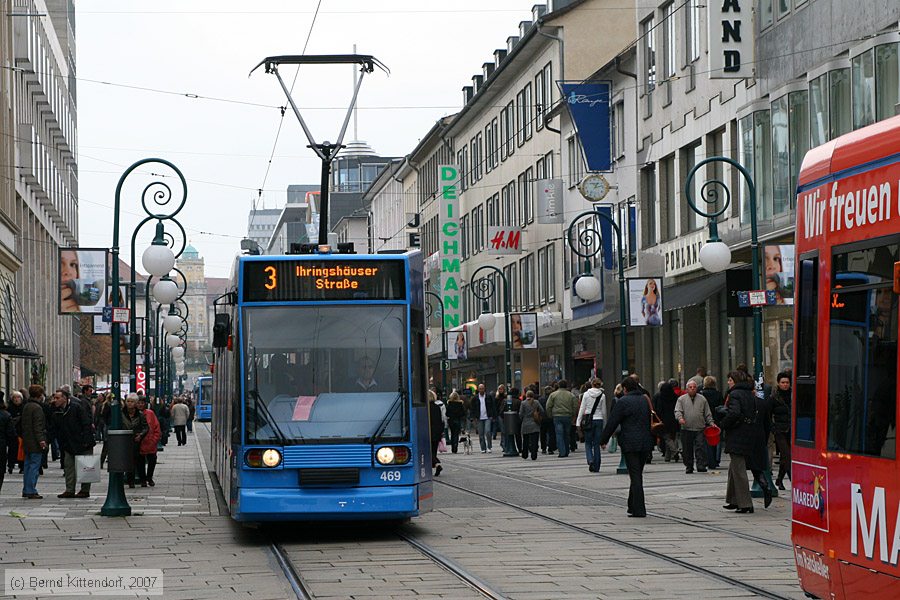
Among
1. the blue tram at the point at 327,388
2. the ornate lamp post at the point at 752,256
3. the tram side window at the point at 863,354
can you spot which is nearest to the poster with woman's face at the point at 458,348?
the ornate lamp post at the point at 752,256

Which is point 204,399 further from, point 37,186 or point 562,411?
point 562,411

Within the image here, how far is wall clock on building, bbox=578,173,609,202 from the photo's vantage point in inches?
1690

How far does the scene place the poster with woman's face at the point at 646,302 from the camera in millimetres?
32344

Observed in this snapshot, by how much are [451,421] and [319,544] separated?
2425cm

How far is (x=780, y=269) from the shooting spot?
23.6m

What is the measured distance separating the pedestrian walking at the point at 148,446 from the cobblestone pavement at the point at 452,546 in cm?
177

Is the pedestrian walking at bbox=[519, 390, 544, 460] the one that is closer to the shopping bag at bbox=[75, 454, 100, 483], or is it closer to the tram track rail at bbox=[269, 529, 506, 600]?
the shopping bag at bbox=[75, 454, 100, 483]

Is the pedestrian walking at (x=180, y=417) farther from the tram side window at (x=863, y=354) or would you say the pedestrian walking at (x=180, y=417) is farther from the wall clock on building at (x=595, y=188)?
the tram side window at (x=863, y=354)

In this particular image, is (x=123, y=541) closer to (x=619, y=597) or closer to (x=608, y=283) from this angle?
(x=619, y=597)

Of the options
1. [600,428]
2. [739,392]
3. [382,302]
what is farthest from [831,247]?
[600,428]

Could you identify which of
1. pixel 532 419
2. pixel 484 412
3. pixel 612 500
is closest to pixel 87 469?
pixel 612 500

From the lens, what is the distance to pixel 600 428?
30609 mm

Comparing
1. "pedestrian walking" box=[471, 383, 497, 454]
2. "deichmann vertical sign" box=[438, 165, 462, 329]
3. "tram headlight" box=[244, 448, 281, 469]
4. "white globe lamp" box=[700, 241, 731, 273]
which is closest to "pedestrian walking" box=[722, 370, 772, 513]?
"white globe lamp" box=[700, 241, 731, 273]

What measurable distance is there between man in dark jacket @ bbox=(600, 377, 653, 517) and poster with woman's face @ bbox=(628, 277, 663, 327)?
1269cm
